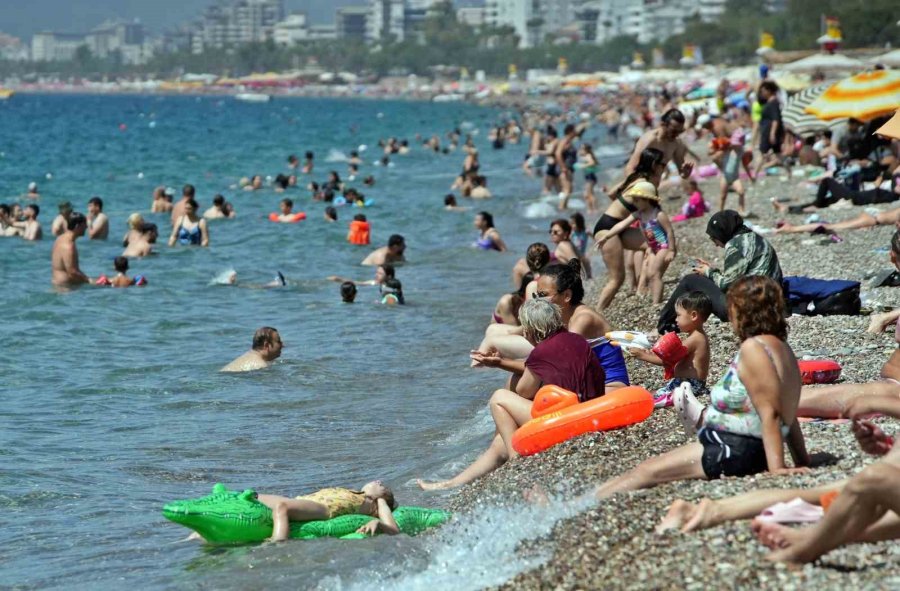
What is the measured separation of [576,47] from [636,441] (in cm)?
18368

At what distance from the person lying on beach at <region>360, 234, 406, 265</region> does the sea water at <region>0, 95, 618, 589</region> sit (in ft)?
0.66

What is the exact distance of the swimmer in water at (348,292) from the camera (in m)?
15.1

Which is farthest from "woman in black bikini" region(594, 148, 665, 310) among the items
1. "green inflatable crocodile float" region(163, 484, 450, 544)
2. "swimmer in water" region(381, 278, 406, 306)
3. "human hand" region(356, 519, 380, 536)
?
"human hand" region(356, 519, 380, 536)

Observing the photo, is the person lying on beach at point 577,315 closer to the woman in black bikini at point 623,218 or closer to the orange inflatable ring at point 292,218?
the woman in black bikini at point 623,218

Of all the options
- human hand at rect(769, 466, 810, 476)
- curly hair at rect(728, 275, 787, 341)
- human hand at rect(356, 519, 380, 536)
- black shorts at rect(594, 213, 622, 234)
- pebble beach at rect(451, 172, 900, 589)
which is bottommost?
human hand at rect(356, 519, 380, 536)

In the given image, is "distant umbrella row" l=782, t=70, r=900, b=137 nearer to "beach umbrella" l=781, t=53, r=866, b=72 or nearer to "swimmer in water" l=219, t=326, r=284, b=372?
"swimmer in water" l=219, t=326, r=284, b=372

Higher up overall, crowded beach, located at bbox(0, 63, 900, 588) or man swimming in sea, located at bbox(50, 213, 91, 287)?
crowded beach, located at bbox(0, 63, 900, 588)

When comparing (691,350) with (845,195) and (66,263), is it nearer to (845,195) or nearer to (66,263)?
(845,195)

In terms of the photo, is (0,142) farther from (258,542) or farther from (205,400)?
(258,542)

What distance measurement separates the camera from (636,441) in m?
6.78

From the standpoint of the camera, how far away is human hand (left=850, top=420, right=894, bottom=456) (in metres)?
5.18

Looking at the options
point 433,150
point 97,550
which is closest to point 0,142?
point 433,150

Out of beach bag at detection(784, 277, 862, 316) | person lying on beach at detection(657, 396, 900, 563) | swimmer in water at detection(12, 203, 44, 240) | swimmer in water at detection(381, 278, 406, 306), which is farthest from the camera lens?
swimmer in water at detection(12, 203, 44, 240)

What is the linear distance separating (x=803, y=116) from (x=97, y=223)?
1187 cm
